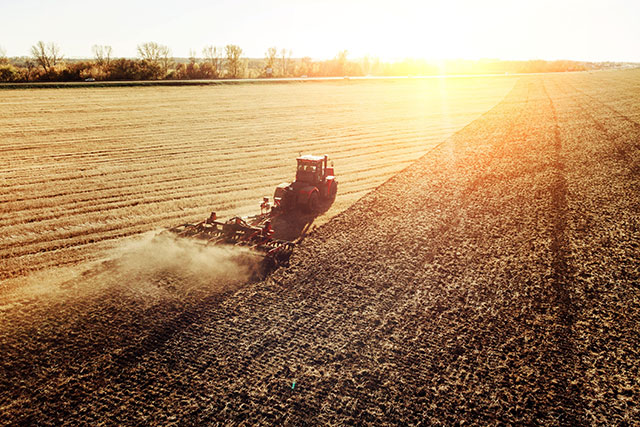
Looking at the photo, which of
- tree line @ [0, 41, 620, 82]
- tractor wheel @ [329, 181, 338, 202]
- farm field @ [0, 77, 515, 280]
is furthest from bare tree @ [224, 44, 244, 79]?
tractor wheel @ [329, 181, 338, 202]

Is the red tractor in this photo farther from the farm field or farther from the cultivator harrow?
the cultivator harrow

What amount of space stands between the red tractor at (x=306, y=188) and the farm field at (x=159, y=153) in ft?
3.54

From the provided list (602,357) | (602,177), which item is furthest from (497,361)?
(602,177)

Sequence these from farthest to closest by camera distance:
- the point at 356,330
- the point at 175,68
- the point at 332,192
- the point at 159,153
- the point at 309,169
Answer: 1. the point at 175,68
2. the point at 159,153
3. the point at 332,192
4. the point at 309,169
5. the point at 356,330

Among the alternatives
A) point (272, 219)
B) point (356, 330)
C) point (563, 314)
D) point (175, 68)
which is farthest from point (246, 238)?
point (175, 68)

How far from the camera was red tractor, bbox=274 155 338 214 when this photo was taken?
48.5ft

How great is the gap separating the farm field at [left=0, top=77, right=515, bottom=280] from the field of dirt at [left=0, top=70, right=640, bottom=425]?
75.3 inches

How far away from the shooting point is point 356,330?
8.83 m

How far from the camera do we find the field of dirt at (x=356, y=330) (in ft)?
22.9

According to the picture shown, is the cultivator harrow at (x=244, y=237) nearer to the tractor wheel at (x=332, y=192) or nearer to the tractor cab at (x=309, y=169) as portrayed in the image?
the tractor cab at (x=309, y=169)

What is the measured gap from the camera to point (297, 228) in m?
14.4

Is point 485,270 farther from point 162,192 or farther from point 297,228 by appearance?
point 162,192

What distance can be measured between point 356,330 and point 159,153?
19.9m

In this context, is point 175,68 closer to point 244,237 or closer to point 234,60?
point 234,60
